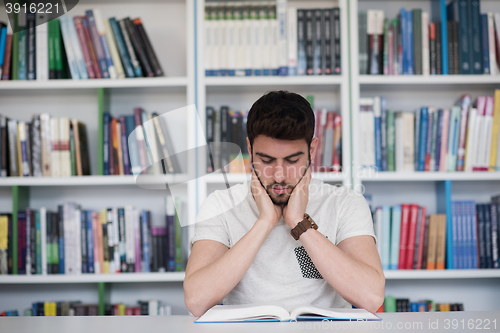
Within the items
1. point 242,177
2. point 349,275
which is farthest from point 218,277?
point 242,177

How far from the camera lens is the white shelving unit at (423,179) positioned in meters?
1.98

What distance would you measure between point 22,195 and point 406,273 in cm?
186

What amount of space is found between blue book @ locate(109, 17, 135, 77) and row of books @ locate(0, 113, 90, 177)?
353mm

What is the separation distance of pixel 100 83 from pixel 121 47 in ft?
0.64

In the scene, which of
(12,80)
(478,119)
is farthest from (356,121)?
(12,80)

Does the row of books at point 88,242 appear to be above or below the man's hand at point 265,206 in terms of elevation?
below

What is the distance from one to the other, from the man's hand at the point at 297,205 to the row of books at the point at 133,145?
0.94 meters

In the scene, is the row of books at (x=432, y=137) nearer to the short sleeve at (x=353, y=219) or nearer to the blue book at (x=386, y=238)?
the blue book at (x=386, y=238)

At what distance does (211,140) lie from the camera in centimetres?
205

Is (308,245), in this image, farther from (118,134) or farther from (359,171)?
(118,134)

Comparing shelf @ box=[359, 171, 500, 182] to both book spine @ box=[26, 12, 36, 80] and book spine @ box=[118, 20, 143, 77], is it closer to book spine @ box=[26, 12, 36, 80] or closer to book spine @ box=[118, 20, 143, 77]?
book spine @ box=[118, 20, 143, 77]

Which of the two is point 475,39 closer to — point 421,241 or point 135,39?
point 421,241

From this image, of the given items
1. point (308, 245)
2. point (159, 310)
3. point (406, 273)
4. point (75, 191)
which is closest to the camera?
point (308, 245)

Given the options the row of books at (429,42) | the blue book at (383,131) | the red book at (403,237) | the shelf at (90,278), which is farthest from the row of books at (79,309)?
the row of books at (429,42)
